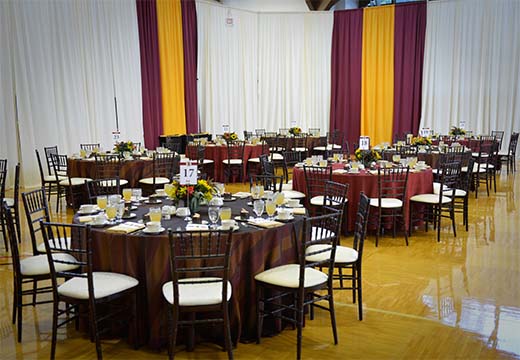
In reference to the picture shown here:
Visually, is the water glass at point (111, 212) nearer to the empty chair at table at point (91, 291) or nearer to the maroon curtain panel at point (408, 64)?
the empty chair at table at point (91, 291)

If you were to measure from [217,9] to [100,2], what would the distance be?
356cm

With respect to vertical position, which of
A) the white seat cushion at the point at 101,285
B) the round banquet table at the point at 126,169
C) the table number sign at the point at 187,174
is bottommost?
the white seat cushion at the point at 101,285

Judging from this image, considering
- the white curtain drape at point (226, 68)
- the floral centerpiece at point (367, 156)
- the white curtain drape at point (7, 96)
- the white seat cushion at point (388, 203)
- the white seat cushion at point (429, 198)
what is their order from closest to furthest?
the white seat cushion at point (388, 203), the white seat cushion at point (429, 198), the floral centerpiece at point (367, 156), the white curtain drape at point (7, 96), the white curtain drape at point (226, 68)

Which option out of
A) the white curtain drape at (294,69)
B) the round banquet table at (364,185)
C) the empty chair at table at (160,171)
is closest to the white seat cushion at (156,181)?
the empty chair at table at (160,171)

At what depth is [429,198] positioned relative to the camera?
6094mm

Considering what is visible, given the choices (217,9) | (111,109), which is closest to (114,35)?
(111,109)

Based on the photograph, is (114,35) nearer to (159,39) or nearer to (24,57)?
(159,39)

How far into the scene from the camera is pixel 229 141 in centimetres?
1006

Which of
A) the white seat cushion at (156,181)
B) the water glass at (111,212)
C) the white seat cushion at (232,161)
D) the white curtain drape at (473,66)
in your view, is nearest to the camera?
the water glass at (111,212)

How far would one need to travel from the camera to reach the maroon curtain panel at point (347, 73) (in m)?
14.9

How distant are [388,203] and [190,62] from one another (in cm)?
865

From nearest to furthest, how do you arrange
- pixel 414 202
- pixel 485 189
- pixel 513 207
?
1. pixel 414 202
2. pixel 513 207
3. pixel 485 189

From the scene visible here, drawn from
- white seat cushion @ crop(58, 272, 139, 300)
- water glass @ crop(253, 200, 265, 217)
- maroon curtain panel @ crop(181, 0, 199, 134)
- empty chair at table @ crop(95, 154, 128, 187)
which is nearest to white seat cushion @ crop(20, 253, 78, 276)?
white seat cushion @ crop(58, 272, 139, 300)

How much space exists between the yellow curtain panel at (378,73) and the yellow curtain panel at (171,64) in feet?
17.9
